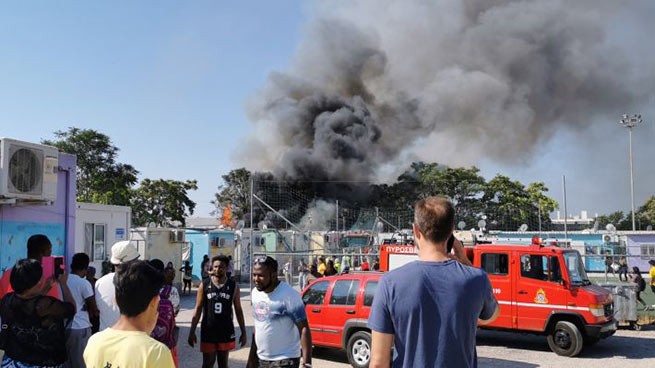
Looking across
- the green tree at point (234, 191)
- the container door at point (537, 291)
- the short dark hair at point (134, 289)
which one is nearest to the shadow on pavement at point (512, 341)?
the container door at point (537, 291)

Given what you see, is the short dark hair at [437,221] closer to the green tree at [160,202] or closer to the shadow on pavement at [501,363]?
the shadow on pavement at [501,363]

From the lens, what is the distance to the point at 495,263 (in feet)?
34.2

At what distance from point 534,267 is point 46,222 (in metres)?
8.20

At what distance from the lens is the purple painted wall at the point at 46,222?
703cm

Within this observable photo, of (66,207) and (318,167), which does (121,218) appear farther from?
(318,167)

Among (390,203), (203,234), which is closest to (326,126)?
(390,203)

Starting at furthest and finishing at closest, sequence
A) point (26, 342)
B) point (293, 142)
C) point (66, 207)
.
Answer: point (293, 142)
point (66, 207)
point (26, 342)

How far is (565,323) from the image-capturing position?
962cm

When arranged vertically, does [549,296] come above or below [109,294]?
below

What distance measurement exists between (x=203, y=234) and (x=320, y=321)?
48.1ft

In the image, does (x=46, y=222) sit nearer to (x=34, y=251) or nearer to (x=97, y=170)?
(x=34, y=251)

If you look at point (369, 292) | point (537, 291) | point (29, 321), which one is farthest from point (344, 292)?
point (29, 321)

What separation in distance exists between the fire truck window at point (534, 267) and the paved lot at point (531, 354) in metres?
1.40

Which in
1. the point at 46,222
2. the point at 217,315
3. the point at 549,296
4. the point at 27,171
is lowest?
the point at 549,296
